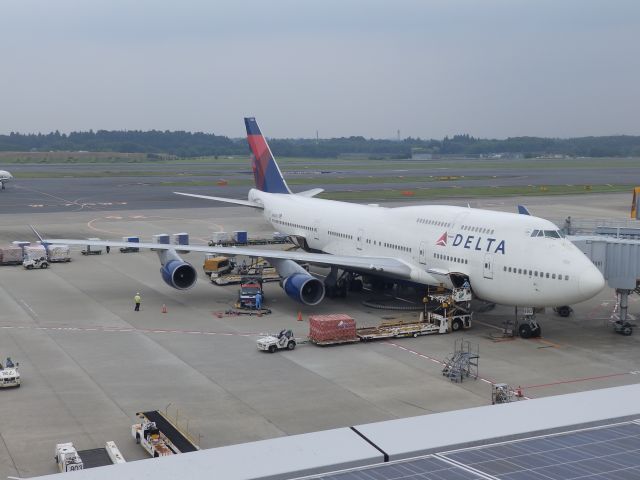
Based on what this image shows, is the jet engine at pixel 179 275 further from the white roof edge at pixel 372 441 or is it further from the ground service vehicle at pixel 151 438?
the white roof edge at pixel 372 441

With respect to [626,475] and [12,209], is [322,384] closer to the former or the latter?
[626,475]

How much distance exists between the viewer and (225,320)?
36688 mm

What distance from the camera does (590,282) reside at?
31.0 metres

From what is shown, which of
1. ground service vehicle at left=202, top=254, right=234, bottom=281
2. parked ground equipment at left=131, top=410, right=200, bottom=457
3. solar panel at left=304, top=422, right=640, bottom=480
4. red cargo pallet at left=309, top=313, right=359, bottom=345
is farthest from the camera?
ground service vehicle at left=202, top=254, right=234, bottom=281

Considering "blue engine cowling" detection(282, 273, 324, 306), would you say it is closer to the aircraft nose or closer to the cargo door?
the cargo door

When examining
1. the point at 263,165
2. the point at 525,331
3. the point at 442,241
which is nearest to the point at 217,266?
the point at 263,165

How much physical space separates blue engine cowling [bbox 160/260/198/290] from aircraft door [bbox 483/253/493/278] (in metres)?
14.2

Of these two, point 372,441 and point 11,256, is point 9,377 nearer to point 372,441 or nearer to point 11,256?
point 372,441

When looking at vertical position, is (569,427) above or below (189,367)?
above

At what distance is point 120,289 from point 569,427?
3235 cm

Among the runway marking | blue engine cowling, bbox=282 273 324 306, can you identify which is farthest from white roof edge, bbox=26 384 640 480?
blue engine cowling, bbox=282 273 324 306

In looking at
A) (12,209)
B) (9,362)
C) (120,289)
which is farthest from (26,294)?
(12,209)

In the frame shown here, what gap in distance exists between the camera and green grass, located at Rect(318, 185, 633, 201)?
328 feet

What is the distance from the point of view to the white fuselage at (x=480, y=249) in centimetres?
3167
